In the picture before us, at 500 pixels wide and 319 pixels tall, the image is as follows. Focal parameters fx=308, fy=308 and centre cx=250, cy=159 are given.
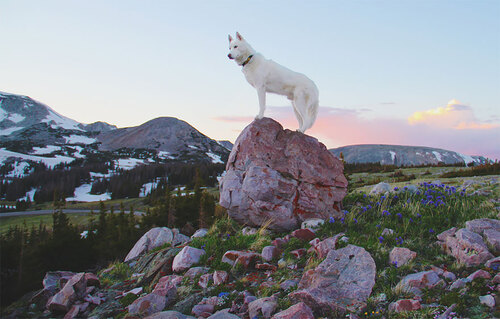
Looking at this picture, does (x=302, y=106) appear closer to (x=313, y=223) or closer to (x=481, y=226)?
(x=313, y=223)

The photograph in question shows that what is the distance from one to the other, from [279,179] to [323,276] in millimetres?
4311

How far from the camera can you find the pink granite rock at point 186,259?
7411 millimetres

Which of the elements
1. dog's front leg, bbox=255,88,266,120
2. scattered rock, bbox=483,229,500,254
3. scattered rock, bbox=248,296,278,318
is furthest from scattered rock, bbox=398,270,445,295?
dog's front leg, bbox=255,88,266,120

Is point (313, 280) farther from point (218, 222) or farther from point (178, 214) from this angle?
point (178, 214)

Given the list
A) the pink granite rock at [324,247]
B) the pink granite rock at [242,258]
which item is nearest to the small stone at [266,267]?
the pink granite rock at [242,258]

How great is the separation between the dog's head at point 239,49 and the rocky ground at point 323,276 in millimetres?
5402

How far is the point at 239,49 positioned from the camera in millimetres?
9664

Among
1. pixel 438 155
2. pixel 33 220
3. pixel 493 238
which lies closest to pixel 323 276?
pixel 493 238

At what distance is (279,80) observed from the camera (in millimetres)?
10031

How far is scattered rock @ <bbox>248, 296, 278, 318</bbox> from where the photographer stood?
4.82m

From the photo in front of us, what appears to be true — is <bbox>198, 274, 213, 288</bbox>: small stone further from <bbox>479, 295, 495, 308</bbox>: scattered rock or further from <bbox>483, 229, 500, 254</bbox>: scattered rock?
<bbox>483, 229, 500, 254</bbox>: scattered rock

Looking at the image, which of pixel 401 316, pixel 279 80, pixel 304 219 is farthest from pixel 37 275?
pixel 401 316

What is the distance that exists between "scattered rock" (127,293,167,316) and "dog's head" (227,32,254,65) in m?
7.12

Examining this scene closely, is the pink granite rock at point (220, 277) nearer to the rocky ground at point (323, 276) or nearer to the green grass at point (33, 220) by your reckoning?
the rocky ground at point (323, 276)
